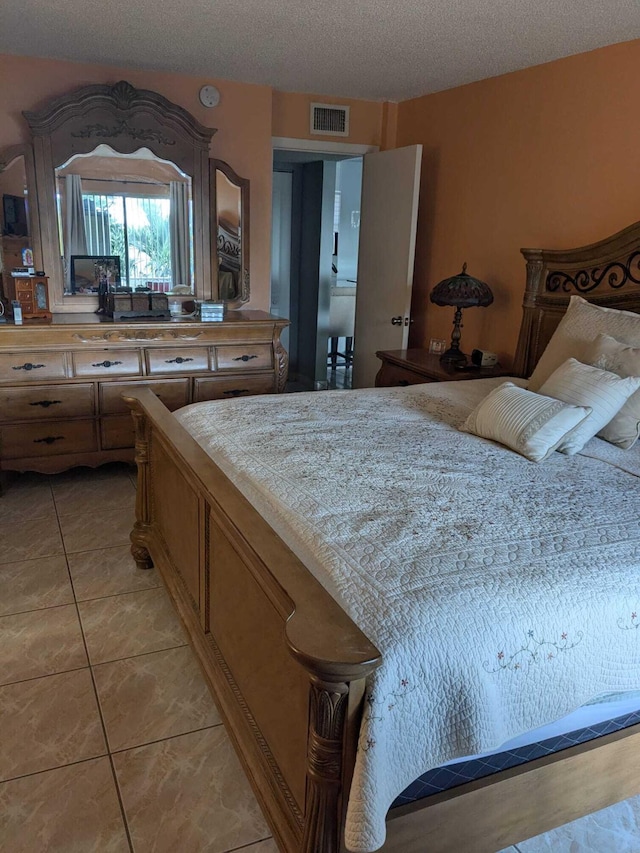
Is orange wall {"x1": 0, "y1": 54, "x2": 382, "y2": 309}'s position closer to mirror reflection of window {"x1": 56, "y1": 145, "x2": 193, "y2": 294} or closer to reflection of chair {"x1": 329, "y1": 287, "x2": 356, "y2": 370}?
mirror reflection of window {"x1": 56, "y1": 145, "x2": 193, "y2": 294}

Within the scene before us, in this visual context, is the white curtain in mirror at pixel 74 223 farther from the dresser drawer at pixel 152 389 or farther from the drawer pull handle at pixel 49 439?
the drawer pull handle at pixel 49 439

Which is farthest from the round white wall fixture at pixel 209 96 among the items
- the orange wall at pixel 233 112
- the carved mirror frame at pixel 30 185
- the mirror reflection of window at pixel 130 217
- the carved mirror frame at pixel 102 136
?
the carved mirror frame at pixel 30 185

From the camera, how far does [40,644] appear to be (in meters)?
2.36

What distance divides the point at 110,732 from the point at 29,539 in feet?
4.63

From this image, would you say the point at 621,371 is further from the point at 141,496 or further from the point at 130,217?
the point at 130,217

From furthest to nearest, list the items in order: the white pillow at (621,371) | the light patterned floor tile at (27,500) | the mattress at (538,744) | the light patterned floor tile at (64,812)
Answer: the light patterned floor tile at (27,500) < the white pillow at (621,371) < the light patterned floor tile at (64,812) < the mattress at (538,744)

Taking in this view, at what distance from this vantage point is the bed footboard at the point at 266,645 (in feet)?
3.81

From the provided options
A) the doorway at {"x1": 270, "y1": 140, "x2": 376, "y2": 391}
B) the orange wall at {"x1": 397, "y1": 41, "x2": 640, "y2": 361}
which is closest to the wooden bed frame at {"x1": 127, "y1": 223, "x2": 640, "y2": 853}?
the orange wall at {"x1": 397, "y1": 41, "x2": 640, "y2": 361}

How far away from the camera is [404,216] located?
4262 millimetres

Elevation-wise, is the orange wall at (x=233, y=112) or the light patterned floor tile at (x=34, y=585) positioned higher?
the orange wall at (x=233, y=112)

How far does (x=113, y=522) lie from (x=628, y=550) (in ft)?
8.20

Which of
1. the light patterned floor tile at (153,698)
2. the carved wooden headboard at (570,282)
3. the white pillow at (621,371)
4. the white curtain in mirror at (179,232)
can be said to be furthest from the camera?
the white curtain in mirror at (179,232)

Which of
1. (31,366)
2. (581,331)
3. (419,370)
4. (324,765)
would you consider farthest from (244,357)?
(324,765)

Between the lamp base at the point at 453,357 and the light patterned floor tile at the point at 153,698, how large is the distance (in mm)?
2206
